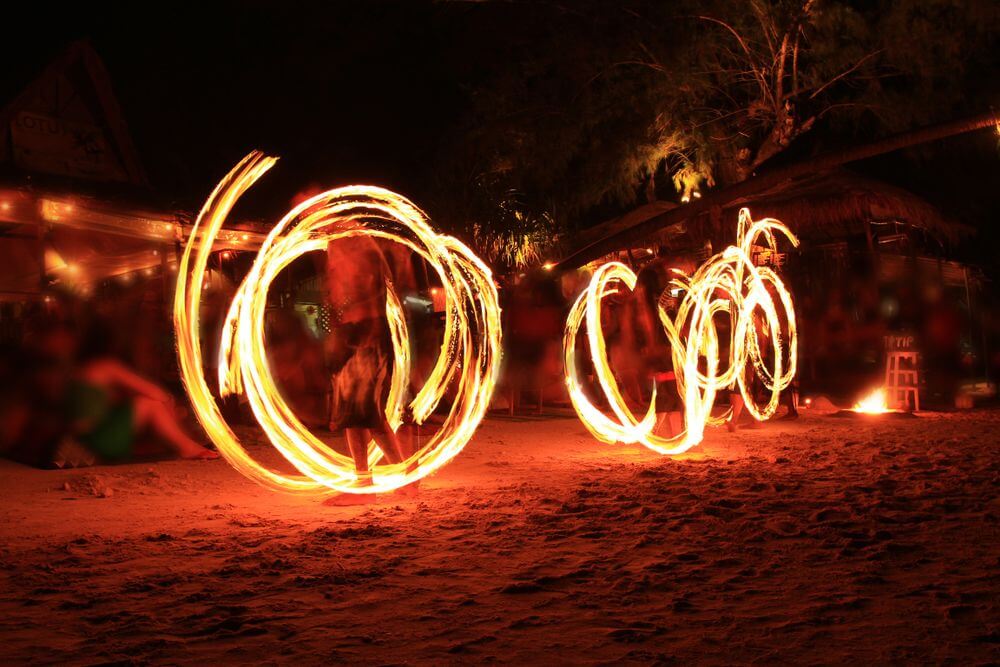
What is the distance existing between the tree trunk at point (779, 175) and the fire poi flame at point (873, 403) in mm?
3450

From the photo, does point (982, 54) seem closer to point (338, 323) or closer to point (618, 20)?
point (618, 20)

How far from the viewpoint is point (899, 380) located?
13.1 metres

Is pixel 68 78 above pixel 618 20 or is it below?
below

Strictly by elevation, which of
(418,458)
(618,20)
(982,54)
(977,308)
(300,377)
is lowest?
(418,458)

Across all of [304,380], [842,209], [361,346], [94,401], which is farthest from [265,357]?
[842,209]

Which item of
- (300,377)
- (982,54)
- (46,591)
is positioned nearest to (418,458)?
(46,591)

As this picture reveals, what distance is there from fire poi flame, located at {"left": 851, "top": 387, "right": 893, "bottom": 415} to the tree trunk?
345 cm

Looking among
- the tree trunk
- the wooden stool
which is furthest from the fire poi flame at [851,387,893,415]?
the tree trunk

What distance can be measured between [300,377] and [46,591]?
7.33m

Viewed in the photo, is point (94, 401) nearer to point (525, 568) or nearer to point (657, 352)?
point (657, 352)

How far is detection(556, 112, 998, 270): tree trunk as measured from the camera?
9859mm

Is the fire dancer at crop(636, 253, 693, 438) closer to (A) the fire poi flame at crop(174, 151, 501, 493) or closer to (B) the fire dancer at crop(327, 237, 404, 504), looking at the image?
(A) the fire poi flame at crop(174, 151, 501, 493)

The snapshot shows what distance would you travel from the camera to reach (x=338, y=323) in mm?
6219

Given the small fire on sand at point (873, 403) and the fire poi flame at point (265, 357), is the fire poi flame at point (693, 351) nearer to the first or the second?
the fire poi flame at point (265, 357)
